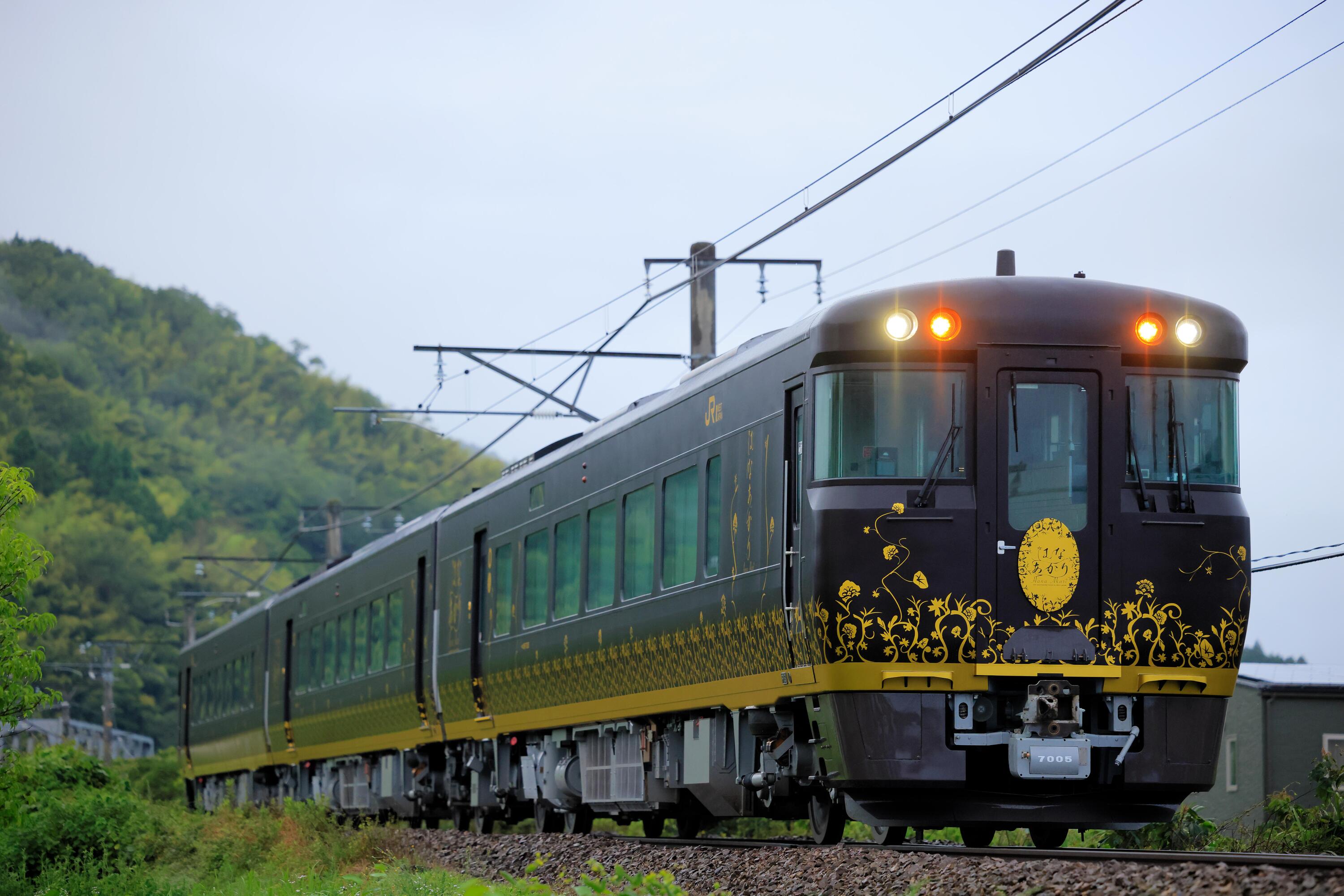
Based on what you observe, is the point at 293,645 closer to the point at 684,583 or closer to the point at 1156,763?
the point at 684,583

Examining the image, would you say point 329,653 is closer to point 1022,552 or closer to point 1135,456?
point 1022,552

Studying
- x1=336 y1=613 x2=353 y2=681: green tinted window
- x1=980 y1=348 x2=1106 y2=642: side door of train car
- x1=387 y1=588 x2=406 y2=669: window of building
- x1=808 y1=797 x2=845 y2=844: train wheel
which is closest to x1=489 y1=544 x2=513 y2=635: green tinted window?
x1=387 y1=588 x2=406 y2=669: window of building

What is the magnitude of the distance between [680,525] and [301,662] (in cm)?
1613

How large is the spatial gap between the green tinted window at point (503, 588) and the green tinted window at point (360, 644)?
5.94 metres

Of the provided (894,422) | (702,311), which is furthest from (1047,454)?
(702,311)

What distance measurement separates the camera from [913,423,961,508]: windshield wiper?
9.93 metres

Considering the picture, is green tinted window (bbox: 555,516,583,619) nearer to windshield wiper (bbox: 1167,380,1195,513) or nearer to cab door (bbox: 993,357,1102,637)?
cab door (bbox: 993,357,1102,637)

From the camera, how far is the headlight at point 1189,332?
10250 millimetres

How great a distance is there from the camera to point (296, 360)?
432ft

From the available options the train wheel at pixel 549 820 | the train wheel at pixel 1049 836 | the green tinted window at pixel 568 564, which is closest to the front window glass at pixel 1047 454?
the train wheel at pixel 1049 836

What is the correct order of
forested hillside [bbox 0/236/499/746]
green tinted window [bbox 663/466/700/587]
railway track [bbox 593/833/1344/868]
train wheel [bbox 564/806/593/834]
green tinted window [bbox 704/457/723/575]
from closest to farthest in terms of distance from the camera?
1. railway track [bbox 593/833/1344/868]
2. green tinted window [bbox 704/457/723/575]
3. green tinted window [bbox 663/466/700/587]
4. train wheel [bbox 564/806/593/834]
5. forested hillside [bbox 0/236/499/746]

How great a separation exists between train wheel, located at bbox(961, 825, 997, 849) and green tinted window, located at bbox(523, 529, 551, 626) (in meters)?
5.39

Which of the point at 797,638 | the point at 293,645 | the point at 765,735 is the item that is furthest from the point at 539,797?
the point at 293,645

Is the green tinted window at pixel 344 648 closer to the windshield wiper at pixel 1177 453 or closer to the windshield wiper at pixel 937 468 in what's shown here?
the windshield wiper at pixel 937 468
